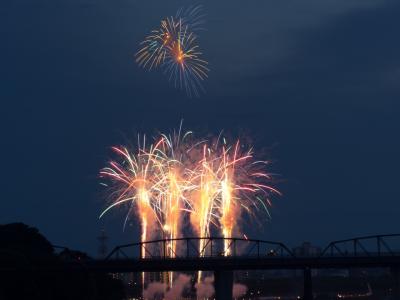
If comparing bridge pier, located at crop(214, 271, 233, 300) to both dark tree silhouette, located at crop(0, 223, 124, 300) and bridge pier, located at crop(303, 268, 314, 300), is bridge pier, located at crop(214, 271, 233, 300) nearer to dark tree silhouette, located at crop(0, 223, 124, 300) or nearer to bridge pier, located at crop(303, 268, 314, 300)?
bridge pier, located at crop(303, 268, 314, 300)

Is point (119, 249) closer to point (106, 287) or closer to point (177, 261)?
point (177, 261)

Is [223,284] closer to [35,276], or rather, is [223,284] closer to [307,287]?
[307,287]

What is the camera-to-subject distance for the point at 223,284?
15450 centimetres

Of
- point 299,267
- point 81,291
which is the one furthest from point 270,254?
point 81,291

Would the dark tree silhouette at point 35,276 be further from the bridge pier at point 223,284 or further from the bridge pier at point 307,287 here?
the bridge pier at point 307,287

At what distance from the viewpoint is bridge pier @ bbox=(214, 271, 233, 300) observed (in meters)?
154

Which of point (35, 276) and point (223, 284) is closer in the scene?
point (35, 276)

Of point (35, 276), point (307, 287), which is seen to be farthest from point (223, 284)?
point (35, 276)

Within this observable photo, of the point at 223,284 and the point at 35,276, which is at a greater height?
the point at 223,284

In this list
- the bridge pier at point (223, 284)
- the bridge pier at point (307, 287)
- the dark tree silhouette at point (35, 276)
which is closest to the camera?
the dark tree silhouette at point (35, 276)

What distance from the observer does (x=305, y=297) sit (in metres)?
147

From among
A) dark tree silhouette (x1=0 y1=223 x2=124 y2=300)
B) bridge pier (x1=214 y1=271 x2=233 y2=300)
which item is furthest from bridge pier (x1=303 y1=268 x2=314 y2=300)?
dark tree silhouette (x1=0 y1=223 x2=124 y2=300)

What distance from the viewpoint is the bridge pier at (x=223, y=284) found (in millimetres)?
153750

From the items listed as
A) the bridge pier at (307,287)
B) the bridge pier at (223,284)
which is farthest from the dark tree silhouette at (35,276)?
the bridge pier at (307,287)
